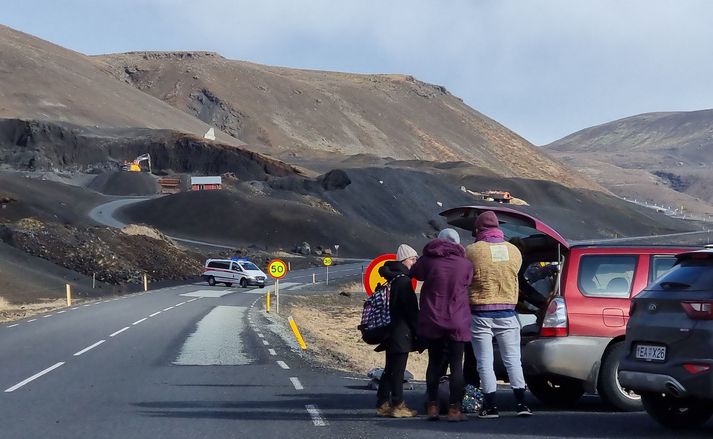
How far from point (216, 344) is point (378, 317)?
10.6 meters

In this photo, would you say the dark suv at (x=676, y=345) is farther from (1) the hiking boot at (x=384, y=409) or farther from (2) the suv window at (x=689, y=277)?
(1) the hiking boot at (x=384, y=409)

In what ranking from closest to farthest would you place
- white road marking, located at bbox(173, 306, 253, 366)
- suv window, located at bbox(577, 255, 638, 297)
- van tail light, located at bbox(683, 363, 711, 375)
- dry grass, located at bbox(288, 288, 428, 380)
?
van tail light, located at bbox(683, 363, 711, 375) → suv window, located at bbox(577, 255, 638, 297) → white road marking, located at bbox(173, 306, 253, 366) → dry grass, located at bbox(288, 288, 428, 380)

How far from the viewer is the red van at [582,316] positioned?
32.6ft

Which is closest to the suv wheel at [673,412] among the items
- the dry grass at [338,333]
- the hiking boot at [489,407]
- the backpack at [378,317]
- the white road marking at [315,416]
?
the hiking boot at [489,407]

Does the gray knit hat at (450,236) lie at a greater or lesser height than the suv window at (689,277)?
greater

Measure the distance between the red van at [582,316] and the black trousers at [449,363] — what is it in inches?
37.1

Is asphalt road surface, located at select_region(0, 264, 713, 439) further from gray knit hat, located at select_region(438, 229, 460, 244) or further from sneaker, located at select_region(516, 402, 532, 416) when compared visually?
gray knit hat, located at select_region(438, 229, 460, 244)

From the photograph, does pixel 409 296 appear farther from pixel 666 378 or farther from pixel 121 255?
pixel 121 255

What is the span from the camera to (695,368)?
7844 millimetres

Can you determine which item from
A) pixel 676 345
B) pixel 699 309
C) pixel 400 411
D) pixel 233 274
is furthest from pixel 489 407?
pixel 233 274

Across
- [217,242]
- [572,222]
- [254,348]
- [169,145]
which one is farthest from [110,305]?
[169,145]

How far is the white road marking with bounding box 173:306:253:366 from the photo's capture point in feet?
55.0

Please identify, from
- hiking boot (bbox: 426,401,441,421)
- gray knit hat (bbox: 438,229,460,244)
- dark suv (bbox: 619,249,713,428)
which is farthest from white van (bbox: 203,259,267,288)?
dark suv (bbox: 619,249,713,428)

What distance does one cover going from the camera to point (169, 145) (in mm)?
142875
